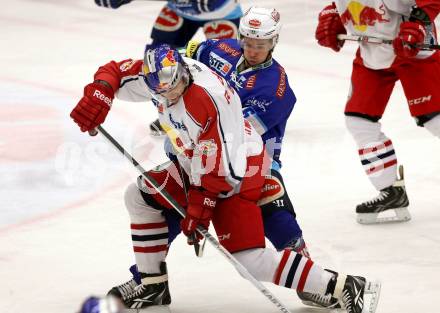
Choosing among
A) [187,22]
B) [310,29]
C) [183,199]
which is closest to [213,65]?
[183,199]

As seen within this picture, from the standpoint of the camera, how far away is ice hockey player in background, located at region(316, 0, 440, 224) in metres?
4.11

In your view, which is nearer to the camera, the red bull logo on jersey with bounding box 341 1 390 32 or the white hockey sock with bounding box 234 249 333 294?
the white hockey sock with bounding box 234 249 333 294

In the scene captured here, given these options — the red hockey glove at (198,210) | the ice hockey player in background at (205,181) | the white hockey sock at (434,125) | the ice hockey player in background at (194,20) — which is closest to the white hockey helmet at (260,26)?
the ice hockey player in background at (205,181)

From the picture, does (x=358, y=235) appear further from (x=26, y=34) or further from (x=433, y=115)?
(x=26, y=34)

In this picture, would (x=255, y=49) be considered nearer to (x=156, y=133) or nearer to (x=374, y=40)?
(x=374, y=40)

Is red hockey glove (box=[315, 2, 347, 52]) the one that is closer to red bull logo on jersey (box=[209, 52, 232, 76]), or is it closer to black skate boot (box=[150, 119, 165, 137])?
red bull logo on jersey (box=[209, 52, 232, 76])

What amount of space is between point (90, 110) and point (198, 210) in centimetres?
47

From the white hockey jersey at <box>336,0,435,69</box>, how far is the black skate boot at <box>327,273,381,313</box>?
1.23 metres

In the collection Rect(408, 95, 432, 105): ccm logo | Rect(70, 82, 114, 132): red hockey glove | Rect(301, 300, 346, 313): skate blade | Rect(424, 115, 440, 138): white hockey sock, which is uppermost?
Rect(70, 82, 114, 132): red hockey glove

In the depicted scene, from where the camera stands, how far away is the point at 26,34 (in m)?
8.32

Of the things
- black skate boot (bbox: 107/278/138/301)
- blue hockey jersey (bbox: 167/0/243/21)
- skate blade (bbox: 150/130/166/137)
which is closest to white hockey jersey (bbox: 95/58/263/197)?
black skate boot (bbox: 107/278/138/301)

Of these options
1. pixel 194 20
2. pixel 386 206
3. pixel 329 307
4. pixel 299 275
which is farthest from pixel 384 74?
pixel 194 20

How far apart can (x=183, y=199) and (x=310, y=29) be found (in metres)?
5.22

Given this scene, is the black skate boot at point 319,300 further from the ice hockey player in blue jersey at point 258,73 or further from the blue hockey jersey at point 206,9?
the blue hockey jersey at point 206,9
